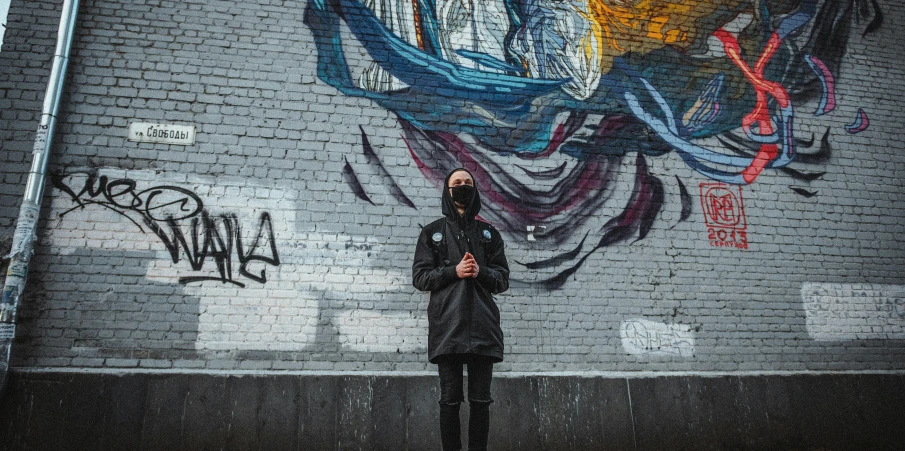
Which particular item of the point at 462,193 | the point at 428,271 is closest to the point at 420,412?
the point at 428,271

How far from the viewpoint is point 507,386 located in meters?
4.42

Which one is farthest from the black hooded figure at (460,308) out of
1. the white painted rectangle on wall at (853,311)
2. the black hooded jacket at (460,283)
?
the white painted rectangle on wall at (853,311)

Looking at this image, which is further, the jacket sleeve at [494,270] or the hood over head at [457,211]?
the hood over head at [457,211]

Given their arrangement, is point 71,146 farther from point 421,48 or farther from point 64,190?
point 421,48

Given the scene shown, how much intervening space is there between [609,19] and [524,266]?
9.05ft

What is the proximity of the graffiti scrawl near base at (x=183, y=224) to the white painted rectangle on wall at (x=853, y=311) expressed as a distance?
16.2 ft

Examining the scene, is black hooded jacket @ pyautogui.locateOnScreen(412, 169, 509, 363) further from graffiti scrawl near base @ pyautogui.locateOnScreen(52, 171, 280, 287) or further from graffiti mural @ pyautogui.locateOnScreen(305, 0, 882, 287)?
graffiti scrawl near base @ pyautogui.locateOnScreen(52, 171, 280, 287)

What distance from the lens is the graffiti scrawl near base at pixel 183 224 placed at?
449cm

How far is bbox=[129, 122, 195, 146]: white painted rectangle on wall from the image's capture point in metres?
4.65

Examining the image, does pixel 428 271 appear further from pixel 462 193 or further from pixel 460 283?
pixel 462 193

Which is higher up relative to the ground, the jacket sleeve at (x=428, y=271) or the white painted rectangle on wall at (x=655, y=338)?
the jacket sleeve at (x=428, y=271)

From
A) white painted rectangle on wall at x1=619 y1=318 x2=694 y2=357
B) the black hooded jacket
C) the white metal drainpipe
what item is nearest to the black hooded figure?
the black hooded jacket

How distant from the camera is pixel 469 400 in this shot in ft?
9.77
